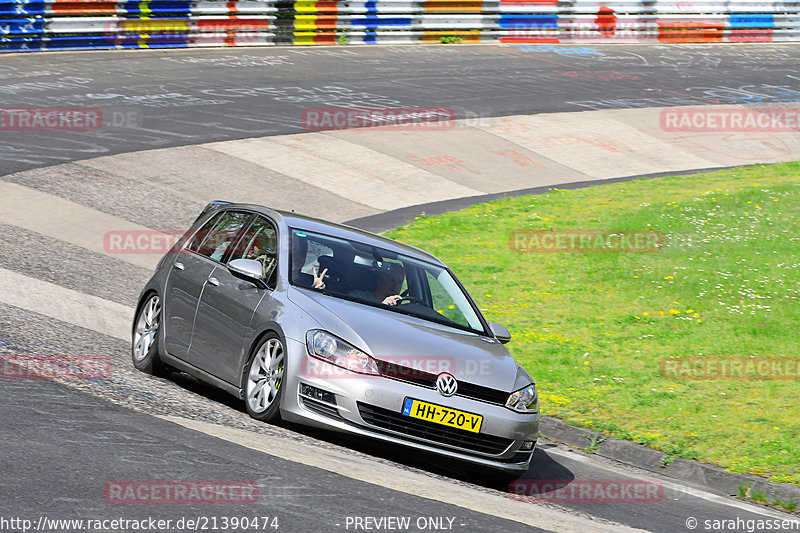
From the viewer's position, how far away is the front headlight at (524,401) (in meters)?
7.64

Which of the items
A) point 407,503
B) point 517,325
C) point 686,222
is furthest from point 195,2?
point 407,503

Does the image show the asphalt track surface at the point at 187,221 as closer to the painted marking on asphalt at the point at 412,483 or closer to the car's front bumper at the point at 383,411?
the painted marking on asphalt at the point at 412,483

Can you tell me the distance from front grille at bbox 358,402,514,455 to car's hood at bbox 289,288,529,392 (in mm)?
352

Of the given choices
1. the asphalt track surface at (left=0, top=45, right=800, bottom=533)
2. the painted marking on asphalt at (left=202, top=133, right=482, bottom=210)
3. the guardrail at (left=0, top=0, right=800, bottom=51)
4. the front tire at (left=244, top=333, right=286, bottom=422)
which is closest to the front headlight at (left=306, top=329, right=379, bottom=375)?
the front tire at (left=244, top=333, right=286, bottom=422)

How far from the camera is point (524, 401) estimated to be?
777 centimetres

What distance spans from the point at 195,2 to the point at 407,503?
74.0 feet

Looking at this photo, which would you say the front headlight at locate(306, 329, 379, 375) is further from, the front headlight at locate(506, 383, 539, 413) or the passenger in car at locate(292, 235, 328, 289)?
the front headlight at locate(506, 383, 539, 413)

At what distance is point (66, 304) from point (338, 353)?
4929mm

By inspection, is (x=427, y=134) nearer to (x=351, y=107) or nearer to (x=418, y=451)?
(x=351, y=107)

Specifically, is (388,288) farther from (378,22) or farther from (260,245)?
(378,22)

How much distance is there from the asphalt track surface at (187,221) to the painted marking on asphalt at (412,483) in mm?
97

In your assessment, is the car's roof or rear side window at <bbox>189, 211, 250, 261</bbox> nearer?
the car's roof

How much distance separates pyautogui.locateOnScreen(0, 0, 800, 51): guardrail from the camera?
25000mm

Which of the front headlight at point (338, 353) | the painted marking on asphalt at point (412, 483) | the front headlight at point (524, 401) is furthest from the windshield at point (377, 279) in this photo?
the painted marking on asphalt at point (412, 483)
